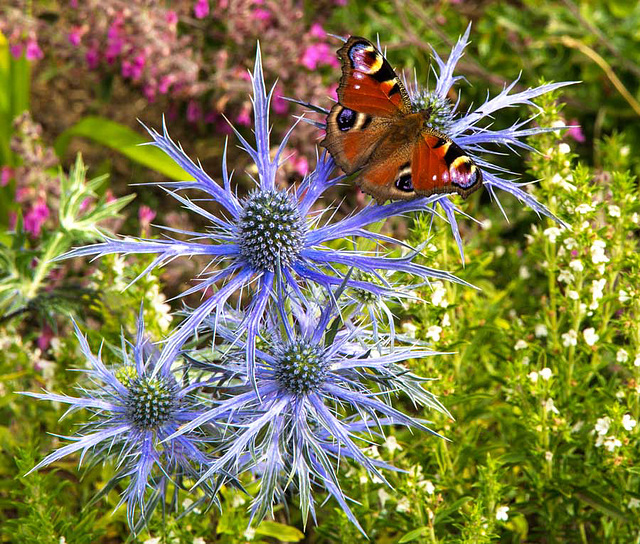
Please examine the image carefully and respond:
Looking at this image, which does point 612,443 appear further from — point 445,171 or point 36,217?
point 36,217

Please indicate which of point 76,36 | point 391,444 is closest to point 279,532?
point 391,444

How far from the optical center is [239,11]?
8.57 ft

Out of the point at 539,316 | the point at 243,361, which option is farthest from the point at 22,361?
the point at 539,316

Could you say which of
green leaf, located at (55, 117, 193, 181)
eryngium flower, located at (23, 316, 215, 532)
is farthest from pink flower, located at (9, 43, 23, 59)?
eryngium flower, located at (23, 316, 215, 532)

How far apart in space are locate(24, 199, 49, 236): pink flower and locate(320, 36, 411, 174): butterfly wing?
4.87 feet

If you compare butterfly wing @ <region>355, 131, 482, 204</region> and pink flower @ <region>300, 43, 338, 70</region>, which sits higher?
butterfly wing @ <region>355, 131, 482, 204</region>

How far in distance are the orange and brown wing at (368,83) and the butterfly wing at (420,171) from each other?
3.7 inches

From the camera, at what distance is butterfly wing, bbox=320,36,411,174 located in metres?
1.22

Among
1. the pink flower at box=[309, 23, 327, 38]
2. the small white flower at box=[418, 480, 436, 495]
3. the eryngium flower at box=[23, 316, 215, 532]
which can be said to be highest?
the pink flower at box=[309, 23, 327, 38]

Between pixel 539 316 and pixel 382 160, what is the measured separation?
31.0 inches

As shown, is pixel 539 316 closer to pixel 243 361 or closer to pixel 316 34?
pixel 243 361

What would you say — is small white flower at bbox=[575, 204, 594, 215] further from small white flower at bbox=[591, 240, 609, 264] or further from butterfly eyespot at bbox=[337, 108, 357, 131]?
butterfly eyespot at bbox=[337, 108, 357, 131]

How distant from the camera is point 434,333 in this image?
1503 millimetres

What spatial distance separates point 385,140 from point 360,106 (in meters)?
0.09
